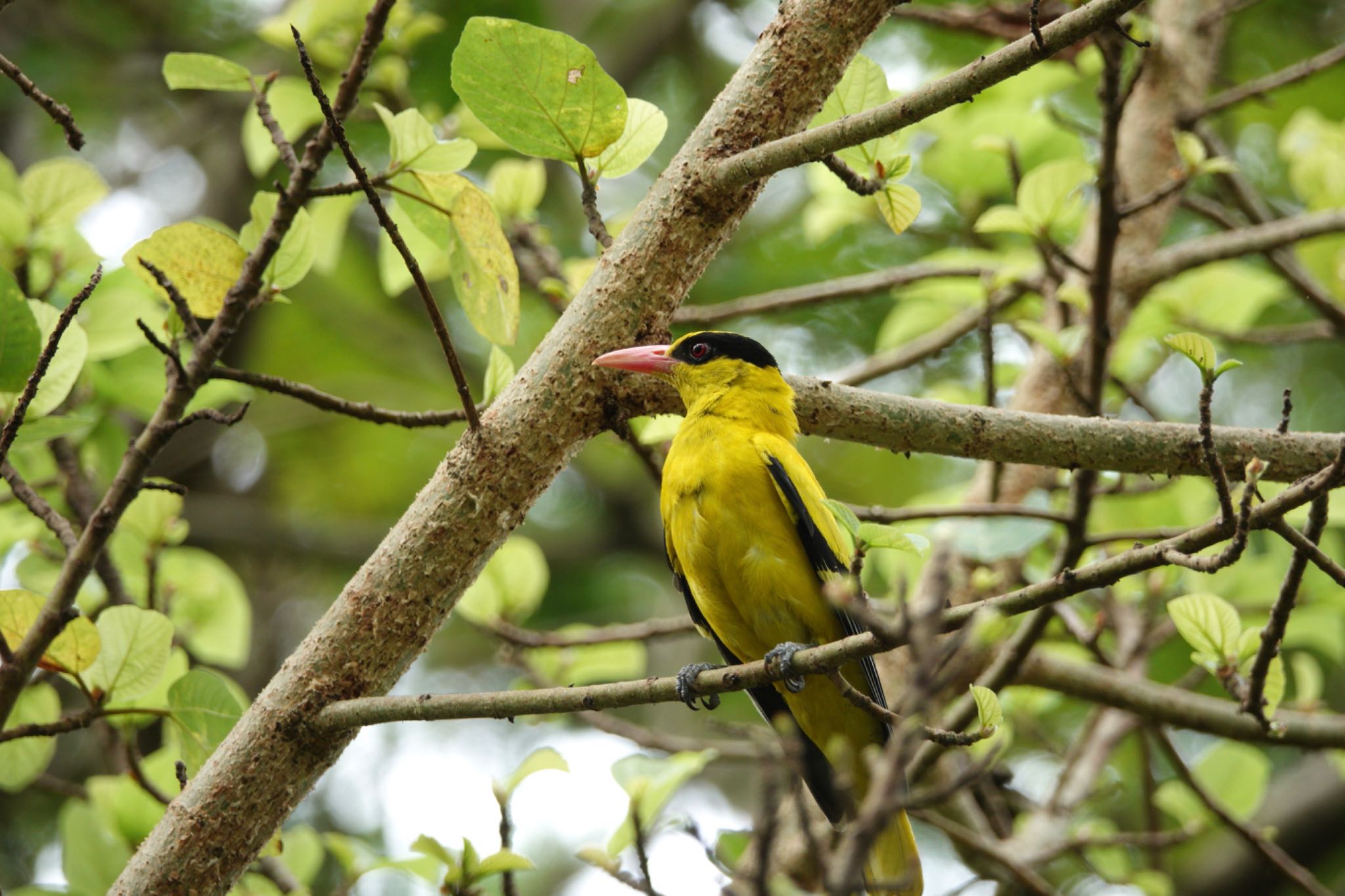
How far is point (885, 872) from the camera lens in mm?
3617

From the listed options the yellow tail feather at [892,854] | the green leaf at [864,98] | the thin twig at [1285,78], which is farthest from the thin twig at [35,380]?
the thin twig at [1285,78]

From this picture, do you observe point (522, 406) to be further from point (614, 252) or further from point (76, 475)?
point (76, 475)

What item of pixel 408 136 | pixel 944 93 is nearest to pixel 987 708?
pixel 944 93

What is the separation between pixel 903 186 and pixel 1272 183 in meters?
6.34

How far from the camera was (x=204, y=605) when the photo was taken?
4.16 metres

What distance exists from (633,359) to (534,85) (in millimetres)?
672

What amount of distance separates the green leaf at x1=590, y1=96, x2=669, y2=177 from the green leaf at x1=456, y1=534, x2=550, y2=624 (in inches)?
69.5

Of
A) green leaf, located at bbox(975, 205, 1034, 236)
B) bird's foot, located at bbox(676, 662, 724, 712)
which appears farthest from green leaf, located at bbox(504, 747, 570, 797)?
green leaf, located at bbox(975, 205, 1034, 236)

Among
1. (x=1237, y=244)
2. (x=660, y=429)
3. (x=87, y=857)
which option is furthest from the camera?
(x=1237, y=244)

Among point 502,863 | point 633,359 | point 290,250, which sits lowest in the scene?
point 502,863

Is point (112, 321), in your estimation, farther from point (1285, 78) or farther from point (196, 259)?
point (1285, 78)

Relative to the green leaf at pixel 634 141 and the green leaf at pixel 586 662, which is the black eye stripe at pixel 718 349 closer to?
the green leaf at pixel 634 141

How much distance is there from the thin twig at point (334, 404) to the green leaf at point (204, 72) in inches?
31.4

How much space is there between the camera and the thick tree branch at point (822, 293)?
458 cm
